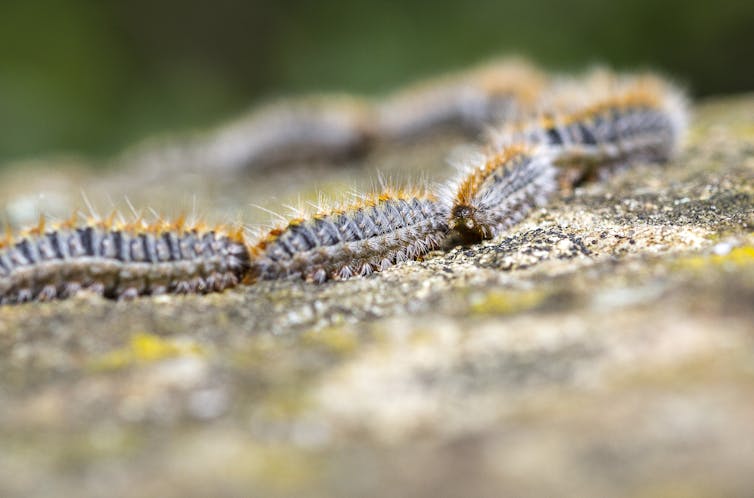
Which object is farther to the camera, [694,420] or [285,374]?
[285,374]

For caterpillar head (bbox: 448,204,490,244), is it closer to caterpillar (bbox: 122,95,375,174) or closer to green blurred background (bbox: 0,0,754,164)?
caterpillar (bbox: 122,95,375,174)

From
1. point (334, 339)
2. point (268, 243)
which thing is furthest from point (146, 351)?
point (268, 243)

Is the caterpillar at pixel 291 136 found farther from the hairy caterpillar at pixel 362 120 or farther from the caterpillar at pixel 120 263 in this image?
the caterpillar at pixel 120 263

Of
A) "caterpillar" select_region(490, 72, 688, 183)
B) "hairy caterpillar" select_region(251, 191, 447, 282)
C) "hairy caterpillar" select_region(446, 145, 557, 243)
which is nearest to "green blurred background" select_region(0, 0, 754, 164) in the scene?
"caterpillar" select_region(490, 72, 688, 183)

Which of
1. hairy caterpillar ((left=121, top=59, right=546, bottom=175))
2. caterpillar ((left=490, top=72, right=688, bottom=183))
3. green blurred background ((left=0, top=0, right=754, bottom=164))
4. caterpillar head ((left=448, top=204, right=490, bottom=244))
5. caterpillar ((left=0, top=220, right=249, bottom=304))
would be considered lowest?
caterpillar head ((left=448, top=204, right=490, bottom=244))

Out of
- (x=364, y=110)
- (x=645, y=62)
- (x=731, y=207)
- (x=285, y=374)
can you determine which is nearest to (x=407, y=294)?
(x=285, y=374)

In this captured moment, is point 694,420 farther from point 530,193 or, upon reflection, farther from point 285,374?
point 530,193

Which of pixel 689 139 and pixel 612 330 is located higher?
pixel 689 139
